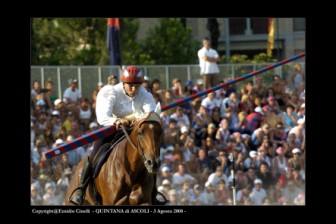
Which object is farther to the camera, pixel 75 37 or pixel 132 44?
pixel 75 37

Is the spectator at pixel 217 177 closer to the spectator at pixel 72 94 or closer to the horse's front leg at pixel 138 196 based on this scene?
the spectator at pixel 72 94

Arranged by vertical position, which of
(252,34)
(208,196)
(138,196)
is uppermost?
(252,34)

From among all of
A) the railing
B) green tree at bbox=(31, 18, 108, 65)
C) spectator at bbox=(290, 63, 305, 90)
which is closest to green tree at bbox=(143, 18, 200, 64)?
green tree at bbox=(31, 18, 108, 65)

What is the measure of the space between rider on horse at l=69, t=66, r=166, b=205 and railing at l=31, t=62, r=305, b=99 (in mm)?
8314

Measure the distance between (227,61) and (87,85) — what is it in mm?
9948

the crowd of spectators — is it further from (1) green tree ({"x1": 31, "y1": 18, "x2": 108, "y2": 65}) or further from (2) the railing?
(1) green tree ({"x1": 31, "y1": 18, "x2": 108, "y2": 65})

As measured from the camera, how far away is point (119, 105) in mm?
12703

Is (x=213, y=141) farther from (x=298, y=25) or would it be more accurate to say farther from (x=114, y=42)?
(x=298, y=25)

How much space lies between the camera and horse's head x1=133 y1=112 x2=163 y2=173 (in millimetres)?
11234

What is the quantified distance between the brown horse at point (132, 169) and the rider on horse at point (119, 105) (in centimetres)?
30

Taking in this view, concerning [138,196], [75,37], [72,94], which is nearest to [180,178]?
[72,94]

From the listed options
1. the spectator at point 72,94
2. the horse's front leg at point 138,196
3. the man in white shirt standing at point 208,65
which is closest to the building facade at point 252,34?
the man in white shirt standing at point 208,65

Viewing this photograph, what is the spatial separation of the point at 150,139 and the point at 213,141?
8370 millimetres
